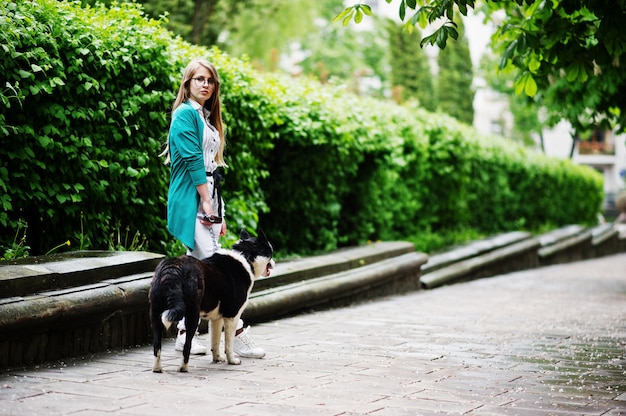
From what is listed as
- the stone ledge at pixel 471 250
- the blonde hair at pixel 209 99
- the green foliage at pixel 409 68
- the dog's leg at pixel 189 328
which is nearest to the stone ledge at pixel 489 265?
the stone ledge at pixel 471 250

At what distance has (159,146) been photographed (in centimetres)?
777

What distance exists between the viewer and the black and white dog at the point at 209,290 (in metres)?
5.28

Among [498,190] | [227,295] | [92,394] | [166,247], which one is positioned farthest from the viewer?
[498,190]

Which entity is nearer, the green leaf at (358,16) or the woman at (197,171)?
the woman at (197,171)

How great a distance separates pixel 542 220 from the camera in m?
23.2

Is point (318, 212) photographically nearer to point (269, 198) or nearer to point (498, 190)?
point (269, 198)

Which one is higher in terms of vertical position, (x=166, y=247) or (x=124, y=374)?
(x=166, y=247)

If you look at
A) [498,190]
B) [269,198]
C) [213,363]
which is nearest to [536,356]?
[213,363]

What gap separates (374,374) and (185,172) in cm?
188

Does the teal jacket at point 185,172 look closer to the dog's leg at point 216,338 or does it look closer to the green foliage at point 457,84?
the dog's leg at point 216,338

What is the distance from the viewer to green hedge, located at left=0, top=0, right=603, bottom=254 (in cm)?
662

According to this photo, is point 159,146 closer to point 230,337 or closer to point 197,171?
point 197,171

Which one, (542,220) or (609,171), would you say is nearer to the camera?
(542,220)

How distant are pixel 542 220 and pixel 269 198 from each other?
1410 cm
